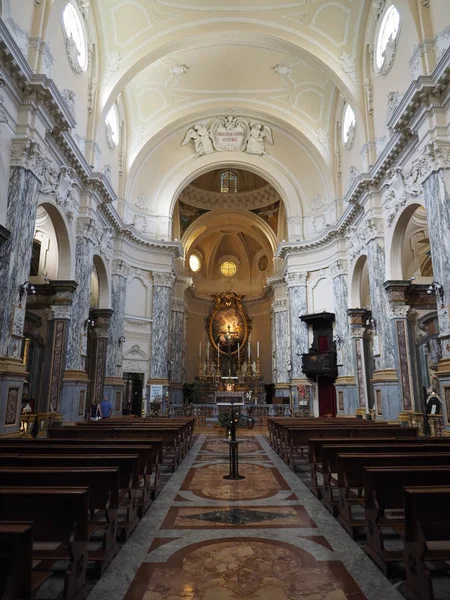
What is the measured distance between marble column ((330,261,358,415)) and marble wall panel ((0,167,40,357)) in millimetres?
12940

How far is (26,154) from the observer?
1038cm

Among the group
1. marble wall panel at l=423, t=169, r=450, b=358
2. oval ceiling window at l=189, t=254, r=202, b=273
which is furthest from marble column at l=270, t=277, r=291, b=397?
marble wall panel at l=423, t=169, r=450, b=358

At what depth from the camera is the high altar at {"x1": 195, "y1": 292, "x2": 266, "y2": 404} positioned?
2924 cm

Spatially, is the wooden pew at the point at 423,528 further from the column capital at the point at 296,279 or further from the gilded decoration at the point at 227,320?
the gilded decoration at the point at 227,320

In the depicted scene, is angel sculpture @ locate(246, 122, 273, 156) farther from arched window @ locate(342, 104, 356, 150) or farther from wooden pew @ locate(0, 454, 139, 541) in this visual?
wooden pew @ locate(0, 454, 139, 541)

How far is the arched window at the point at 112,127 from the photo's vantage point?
729 inches

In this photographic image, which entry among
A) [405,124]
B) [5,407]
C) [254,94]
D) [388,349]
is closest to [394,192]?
[405,124]

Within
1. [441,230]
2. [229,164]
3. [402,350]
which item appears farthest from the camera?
[229,164]

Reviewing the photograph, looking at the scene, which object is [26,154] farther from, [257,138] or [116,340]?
[257,138]

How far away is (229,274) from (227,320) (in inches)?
187

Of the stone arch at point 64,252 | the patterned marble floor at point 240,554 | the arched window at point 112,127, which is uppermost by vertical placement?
the arched window at point 112,127

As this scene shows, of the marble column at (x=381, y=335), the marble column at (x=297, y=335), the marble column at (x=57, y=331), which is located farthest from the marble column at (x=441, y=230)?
the marble column at (x=297, y=335)

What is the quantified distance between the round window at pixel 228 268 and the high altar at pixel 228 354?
3157 mm

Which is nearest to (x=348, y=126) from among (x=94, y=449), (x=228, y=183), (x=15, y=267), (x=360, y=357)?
(x=360, y=357)
